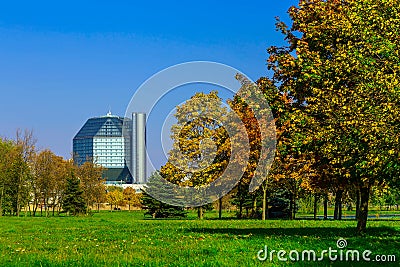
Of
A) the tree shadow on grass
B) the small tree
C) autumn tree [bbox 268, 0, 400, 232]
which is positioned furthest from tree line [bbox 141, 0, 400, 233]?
the small tree

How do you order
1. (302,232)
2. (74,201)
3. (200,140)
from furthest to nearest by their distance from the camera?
(74,201) → (200,140) → (302,232)

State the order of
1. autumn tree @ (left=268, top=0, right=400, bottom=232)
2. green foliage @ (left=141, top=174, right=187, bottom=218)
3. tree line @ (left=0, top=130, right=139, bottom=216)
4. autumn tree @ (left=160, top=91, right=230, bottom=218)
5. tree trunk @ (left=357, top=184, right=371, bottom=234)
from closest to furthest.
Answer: autumn tree @ (left=268, top=0, right=400, bottom=232) → tree trunk @ (left=357, top=184, right=371, bottom=234) → autumn tree @ (left=160, top=91, right=230, bottom=218) → green foliage @ (left=141, top=174, right=187, bottom=218) → tree line @ (left=0, top=130, right=139, bottom=216)

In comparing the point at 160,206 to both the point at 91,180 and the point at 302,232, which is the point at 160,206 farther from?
the point at 302,232

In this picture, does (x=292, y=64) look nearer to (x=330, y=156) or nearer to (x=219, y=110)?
(x=330, y=156)

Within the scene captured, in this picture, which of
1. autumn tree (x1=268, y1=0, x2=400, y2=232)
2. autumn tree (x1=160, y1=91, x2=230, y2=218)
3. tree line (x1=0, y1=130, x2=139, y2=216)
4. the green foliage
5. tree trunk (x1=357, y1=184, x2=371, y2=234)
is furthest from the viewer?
tree line (x1=0, y1=130, x2=139, y2=216)

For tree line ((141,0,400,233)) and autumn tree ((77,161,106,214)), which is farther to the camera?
autumn tree ((77,161,106,214))

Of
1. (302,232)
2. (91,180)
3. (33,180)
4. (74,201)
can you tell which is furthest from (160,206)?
(302,232)

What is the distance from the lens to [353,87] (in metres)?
20.2

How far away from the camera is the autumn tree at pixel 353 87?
16.7 m

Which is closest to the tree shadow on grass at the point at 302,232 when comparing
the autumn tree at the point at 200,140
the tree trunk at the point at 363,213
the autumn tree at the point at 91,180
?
the tree trunk at the point at 363,213

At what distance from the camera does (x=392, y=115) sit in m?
16.5

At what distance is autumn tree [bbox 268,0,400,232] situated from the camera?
16719 mm

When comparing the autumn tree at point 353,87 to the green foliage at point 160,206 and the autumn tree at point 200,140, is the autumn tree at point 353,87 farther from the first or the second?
the green foliage at point 160,206

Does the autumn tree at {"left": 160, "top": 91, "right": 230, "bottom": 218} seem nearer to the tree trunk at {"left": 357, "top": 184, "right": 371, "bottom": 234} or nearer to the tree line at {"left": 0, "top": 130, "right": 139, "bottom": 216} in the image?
the tree trunk at {"left": 357, "top": 184, "right": 371, "bottom": 234}
